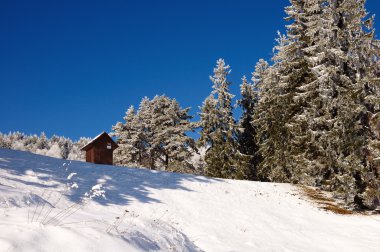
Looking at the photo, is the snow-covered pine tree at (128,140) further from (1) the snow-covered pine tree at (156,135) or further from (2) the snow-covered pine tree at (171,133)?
(2) the snow-covered pine tree at (171,133)

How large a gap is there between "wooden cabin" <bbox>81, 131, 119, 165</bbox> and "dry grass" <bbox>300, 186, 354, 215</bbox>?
15.5 meters

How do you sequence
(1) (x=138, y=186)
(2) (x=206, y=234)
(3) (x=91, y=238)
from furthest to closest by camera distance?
(1) (x=138, y=186)
(2) (x=206, y=234)
(3) (x=91, y=238)

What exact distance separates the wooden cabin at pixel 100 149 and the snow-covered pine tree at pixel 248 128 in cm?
1475

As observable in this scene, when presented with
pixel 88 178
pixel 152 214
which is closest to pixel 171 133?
pixel 88 178

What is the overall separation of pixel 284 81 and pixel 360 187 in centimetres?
1120

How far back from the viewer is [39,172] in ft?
48.9

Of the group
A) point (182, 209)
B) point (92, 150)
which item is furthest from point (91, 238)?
point (92, 150)

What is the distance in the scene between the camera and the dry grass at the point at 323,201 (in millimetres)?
19141

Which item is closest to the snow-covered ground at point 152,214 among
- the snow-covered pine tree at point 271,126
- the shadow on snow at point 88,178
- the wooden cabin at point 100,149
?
the shadow on snow at point 88,178

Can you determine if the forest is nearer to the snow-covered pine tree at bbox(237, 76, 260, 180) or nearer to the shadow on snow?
the snow-covered pine tree at bbox(237, 76, 260, 180)

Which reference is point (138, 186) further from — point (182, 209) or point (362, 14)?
point (362, 14)

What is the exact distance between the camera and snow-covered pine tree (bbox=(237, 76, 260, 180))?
38.5m

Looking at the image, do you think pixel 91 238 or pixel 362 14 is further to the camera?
pixel 362 14

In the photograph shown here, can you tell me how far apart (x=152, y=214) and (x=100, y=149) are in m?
17.0
